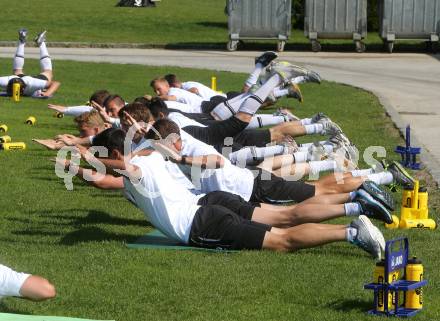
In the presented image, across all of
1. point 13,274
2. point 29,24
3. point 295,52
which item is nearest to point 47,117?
point 13,274

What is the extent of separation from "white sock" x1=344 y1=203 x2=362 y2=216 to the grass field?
27410 mm

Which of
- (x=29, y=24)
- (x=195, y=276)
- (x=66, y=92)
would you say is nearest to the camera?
(x=195, y=276)

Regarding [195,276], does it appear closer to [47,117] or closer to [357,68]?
[47,117]

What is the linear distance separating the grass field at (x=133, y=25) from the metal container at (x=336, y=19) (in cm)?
171

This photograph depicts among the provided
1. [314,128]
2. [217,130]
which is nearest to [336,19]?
[314,128]

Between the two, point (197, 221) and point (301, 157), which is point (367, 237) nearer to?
point (197, 221)

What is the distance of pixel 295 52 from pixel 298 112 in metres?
14.6

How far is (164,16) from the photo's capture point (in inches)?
1929

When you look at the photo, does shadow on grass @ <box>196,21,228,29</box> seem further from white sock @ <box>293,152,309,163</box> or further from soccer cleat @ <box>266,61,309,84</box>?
white sock @ <box>293,152,309,163</box>

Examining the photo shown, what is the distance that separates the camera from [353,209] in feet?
35.2

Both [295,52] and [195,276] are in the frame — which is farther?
Answer: [295,52]

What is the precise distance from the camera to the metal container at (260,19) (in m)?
35.9

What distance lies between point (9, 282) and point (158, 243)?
3.10m

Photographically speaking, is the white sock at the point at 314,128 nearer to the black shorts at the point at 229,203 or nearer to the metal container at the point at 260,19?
the black shorts at the point at 229,203
